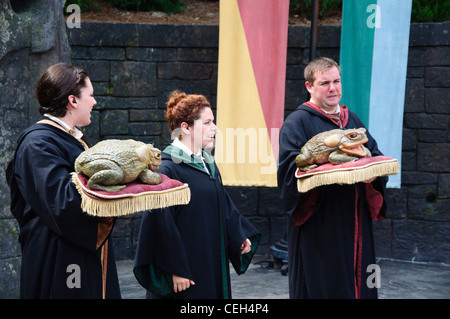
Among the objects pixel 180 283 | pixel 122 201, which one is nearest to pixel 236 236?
pixel 180 283

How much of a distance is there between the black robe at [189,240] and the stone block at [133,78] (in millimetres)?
3282

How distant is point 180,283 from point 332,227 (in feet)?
3.47

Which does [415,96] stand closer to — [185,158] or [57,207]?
[185,158]

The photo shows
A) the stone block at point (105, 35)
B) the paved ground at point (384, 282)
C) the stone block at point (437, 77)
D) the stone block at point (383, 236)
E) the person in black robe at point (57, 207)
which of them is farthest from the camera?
the stone block at point (383, 236)

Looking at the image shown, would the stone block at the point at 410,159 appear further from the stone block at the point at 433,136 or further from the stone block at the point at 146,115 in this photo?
the stone block at the point at 146,115

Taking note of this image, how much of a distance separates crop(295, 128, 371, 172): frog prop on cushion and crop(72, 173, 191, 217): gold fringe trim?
992 mm

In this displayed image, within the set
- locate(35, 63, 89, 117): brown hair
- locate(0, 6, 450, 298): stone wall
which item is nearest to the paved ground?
locate(0, 6, 450, 298): stone wall

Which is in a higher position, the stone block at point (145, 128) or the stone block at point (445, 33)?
the stone block at point (445, 33)

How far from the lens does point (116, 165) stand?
9.65 feet

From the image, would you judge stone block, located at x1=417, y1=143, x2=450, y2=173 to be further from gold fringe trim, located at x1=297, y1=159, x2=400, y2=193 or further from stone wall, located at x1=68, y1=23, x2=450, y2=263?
gold fringe trim, located at x1=297, y1=159, x2=400, y2=193

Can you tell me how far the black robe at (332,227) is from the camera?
12.8 feet

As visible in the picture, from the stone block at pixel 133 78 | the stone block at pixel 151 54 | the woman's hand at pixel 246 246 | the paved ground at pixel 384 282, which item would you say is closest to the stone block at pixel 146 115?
the stone block at pixel 133 78

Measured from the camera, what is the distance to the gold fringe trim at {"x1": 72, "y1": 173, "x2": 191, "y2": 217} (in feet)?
9.32

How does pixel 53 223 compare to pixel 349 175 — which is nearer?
pixel 53 223
